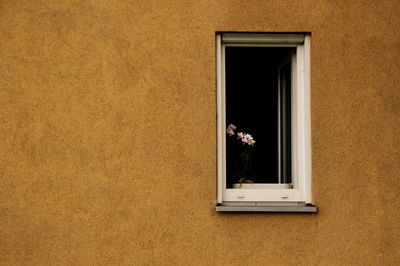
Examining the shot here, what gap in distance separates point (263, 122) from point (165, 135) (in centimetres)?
104

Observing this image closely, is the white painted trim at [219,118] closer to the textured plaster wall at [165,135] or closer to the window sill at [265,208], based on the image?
the textured plaster wall at [165,135]

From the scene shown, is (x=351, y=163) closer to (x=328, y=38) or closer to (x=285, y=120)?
(x=285, y=120)

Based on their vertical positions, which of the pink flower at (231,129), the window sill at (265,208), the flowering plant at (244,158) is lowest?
the window sill at (265,208)

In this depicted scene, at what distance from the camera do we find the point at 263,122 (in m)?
4.68

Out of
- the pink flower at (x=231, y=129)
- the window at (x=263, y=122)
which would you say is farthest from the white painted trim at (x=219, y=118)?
the pink flower at (x=231, y=129)

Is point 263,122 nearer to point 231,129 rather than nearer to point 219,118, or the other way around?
point 231,129

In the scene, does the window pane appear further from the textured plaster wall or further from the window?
the textured plaster wall

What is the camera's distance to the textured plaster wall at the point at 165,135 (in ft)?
13.8

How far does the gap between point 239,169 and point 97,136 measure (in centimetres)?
135

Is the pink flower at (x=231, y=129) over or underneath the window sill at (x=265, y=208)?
over

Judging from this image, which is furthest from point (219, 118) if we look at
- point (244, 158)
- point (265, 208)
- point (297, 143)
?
point (265, 208)

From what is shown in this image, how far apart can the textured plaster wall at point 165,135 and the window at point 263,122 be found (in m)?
0.10

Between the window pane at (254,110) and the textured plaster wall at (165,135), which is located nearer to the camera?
the textured plaster wall at (165,135)

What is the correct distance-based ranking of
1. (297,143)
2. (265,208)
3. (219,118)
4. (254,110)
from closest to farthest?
(265,208) < (219,118) < (297,143) < (254,110)
